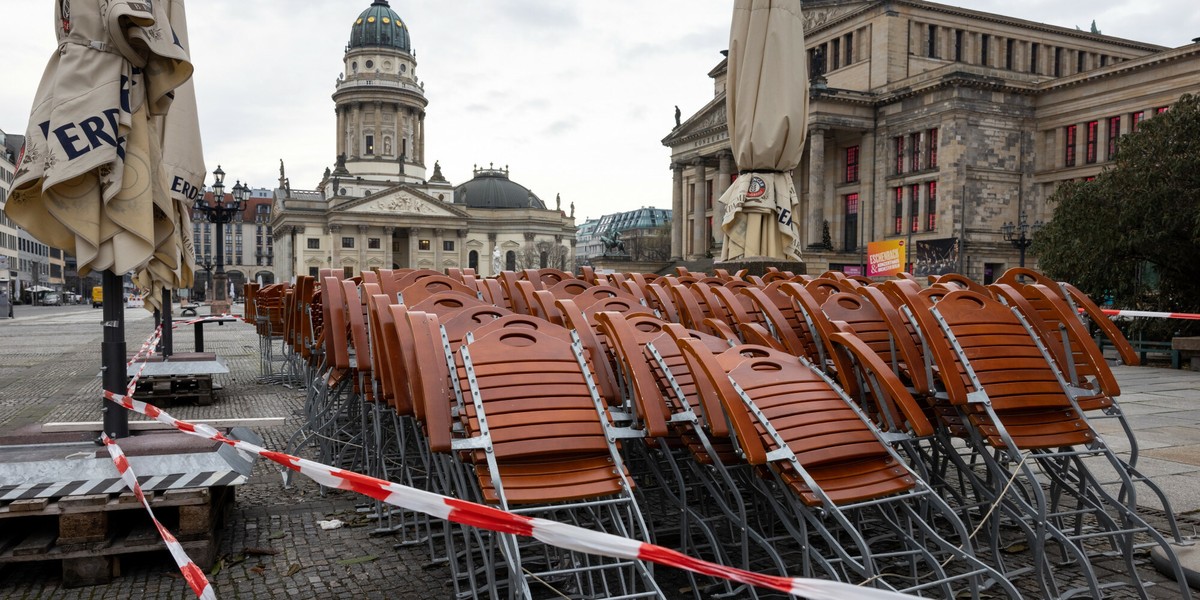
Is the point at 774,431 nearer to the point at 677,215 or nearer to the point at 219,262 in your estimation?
the point at 219,262

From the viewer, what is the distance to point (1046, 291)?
5008 mm

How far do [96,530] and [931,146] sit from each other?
51.3 meters

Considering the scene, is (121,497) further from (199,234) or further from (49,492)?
(199,234)

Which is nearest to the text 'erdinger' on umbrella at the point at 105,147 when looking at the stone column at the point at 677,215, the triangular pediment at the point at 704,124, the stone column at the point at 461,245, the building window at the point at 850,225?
the triangular pediment at the point at 704,124

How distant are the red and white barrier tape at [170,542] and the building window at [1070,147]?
53555 mm

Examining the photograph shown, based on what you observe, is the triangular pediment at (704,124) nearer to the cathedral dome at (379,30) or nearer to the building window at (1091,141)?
the building window at (1091,141)

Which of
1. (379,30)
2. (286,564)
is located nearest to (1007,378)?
(286,564)

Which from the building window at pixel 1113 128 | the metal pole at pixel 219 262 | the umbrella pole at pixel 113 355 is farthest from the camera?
the building window at pixel 1113 128

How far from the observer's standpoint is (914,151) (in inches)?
1999

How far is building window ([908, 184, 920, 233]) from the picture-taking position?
50469mm

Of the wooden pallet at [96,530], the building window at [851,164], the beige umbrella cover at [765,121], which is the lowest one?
→ the wooden pallet at [96,530]

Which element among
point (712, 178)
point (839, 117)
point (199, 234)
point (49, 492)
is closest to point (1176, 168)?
point (49, 492)

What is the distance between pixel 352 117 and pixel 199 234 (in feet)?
118

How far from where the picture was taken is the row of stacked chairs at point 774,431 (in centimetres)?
352
